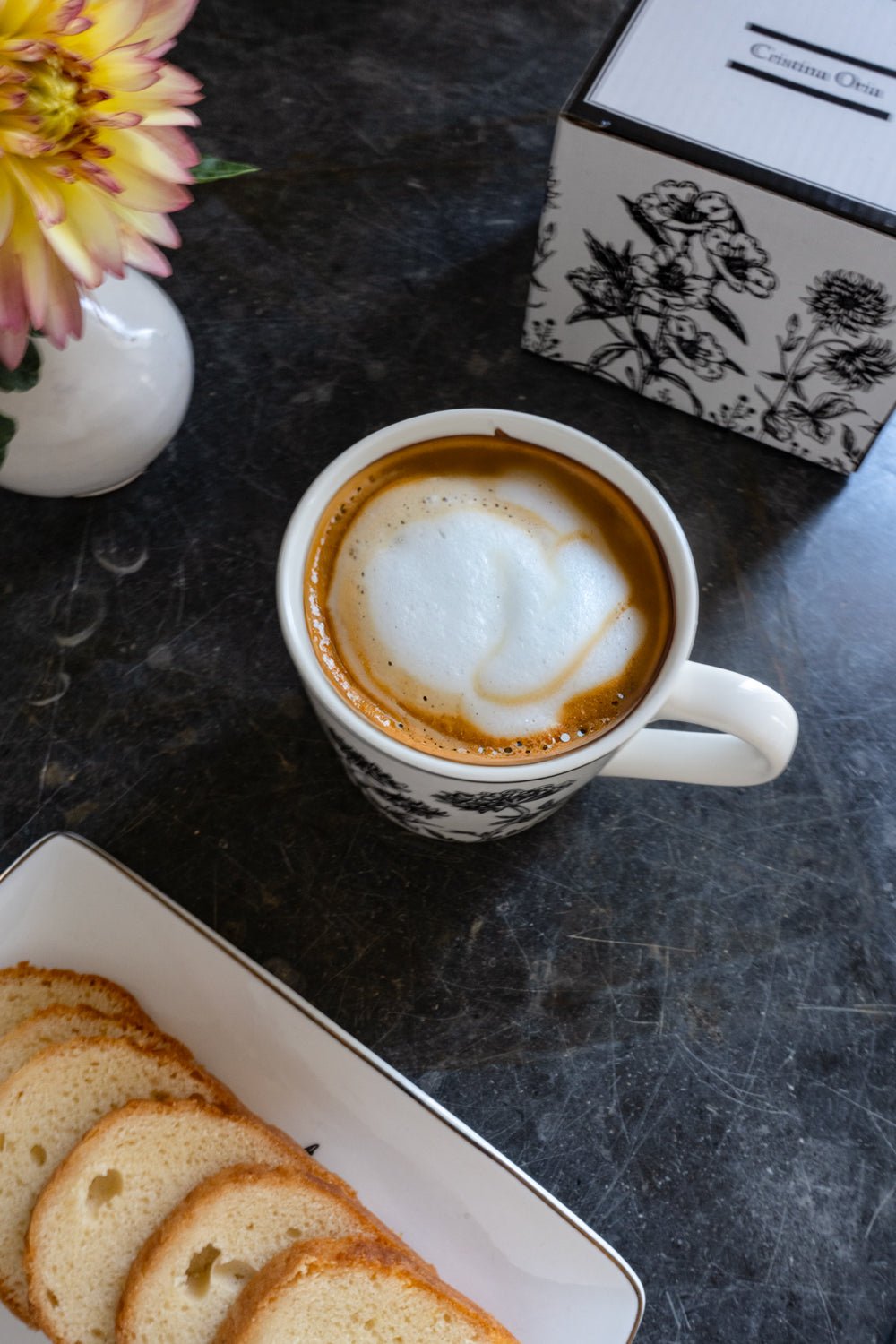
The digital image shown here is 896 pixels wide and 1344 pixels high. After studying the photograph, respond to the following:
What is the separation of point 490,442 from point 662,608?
6.1 inches

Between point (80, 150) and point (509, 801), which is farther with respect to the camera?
point (509, 801)

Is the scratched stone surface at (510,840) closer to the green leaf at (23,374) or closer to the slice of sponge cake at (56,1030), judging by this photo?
the slice of sponge cake at (56,1030)

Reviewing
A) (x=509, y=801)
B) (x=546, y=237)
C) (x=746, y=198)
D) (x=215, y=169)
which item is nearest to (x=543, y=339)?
(x=546, y=237)

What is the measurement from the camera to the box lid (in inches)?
27.6

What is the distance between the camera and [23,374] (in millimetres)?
653

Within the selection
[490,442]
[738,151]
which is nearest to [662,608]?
[490,442]

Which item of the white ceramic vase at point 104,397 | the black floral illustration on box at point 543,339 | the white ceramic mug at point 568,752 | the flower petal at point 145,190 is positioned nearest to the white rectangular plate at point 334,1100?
the white ceramic mug at point 568,752

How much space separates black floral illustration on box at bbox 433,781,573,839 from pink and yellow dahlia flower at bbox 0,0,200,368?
1.12 ft

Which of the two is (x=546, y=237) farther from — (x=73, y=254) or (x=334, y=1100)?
(x=334, y=1100)

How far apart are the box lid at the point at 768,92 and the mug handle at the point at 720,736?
313 mm

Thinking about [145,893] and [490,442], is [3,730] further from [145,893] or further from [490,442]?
[490,442]

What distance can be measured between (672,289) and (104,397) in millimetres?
413

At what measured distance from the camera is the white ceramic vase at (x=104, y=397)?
722mm

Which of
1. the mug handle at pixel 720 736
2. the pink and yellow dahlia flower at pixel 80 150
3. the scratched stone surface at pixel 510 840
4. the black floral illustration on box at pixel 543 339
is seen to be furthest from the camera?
the black floral illustration on box at pixel 543 339
